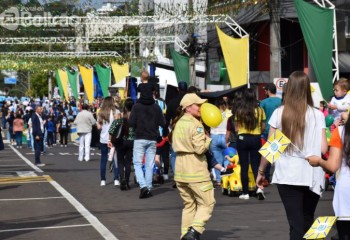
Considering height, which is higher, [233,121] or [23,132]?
[233,121]

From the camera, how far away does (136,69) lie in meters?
53.2

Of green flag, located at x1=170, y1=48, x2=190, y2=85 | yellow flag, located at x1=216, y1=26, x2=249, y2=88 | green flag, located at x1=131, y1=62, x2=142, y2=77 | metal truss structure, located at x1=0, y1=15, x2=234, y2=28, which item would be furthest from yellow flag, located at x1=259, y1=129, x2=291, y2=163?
green flag, located at x1=131, y1=62, x2=142, y2=77

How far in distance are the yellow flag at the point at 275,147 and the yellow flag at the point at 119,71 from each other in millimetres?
49183

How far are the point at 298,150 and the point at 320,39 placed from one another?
15731 mm

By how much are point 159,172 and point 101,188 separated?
130cm

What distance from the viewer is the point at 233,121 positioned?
1848cm

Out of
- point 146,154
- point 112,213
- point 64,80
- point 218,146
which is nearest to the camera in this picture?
point 112,213

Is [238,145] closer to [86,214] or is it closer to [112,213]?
[112,213]

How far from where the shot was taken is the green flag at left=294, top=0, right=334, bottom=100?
23953mm

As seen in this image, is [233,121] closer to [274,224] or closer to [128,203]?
[128,203]

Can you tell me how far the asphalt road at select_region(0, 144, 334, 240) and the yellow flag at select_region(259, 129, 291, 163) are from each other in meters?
3.29

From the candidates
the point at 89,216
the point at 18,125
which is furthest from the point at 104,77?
the point at 89,216

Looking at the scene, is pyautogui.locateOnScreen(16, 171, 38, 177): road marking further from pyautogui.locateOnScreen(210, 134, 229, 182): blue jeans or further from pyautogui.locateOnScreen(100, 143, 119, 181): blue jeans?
pyautogui.locateOnScreen(210, 134, 229, 182): blue jeans

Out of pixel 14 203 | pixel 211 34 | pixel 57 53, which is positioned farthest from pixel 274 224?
pixel 57 53
